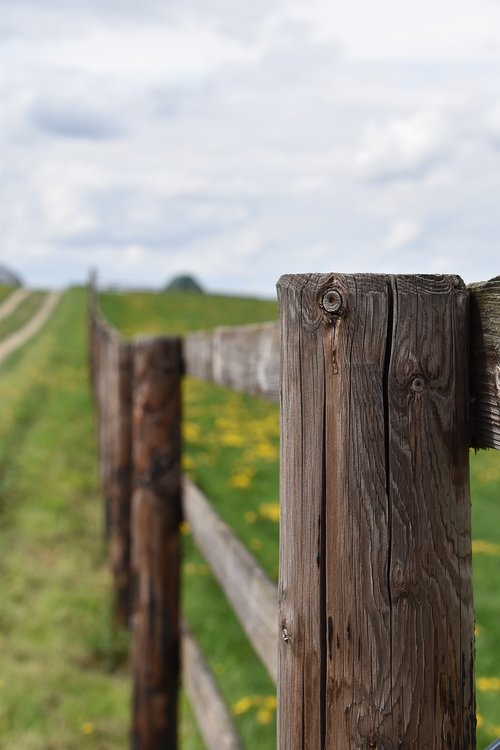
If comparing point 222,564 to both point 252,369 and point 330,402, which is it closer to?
point 252,369

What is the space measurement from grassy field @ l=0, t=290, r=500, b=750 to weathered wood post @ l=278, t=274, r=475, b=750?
9.38ft

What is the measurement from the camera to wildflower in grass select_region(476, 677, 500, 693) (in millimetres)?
4416

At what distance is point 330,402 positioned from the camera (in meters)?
1.25

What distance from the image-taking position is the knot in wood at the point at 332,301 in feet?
4.02

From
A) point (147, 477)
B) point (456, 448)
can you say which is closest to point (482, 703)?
point (147, 477)

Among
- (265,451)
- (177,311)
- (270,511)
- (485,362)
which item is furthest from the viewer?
(177,311)

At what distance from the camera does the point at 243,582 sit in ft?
8.23

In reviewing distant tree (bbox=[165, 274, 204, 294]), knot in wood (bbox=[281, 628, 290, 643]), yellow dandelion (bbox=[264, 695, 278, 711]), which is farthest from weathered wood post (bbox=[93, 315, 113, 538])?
distant tree (bbox=[165, 274, 204, 294])

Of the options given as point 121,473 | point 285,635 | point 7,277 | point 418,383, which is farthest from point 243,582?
point 7,277

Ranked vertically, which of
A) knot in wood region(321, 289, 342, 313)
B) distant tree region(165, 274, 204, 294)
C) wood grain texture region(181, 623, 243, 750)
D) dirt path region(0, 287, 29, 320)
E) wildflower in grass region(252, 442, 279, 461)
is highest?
distant tree region(165, 274, 204, 294)

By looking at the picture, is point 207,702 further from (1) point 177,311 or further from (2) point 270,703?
(1) point 177,311

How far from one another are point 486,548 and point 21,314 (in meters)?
29.7

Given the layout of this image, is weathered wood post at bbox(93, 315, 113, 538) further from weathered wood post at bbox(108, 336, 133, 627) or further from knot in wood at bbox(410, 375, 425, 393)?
knot in wood at bbox(410, 375, 425, 393)

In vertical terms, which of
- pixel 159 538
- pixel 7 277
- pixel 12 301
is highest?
pixel 7 277
